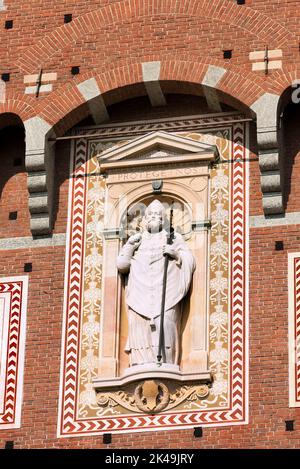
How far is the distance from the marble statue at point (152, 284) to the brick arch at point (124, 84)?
4.61 feet

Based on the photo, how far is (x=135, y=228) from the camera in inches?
1118

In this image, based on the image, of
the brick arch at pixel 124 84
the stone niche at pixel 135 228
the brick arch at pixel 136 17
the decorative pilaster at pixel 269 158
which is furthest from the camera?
the brick arch at pixel 136 17

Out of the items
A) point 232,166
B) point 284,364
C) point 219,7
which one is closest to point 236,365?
point 284,364

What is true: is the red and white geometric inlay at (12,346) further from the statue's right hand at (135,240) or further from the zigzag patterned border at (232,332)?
the statue's right hand at (135,240)

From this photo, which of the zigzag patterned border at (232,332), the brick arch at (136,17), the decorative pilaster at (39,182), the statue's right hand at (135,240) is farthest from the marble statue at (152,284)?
the brick arch at (136,17)

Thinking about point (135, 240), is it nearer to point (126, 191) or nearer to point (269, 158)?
point (126, 191)

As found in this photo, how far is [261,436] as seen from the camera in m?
26.7

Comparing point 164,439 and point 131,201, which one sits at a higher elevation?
point 131,201

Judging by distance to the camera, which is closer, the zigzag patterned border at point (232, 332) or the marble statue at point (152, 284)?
the zigzag patterned border at point (232, 332)

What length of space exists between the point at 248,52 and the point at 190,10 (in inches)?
36.6

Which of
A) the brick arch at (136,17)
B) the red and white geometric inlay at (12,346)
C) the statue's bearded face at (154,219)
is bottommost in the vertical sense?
the red and white geometric inlay at (12,346)

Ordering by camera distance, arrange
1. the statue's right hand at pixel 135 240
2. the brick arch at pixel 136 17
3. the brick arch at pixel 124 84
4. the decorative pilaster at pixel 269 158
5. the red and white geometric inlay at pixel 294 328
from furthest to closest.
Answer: the brick arch at pixel 136 17, the brick arch at pixel 124 84, the statue's right hand at pixel 135 240, the decorative pilaster at pixel 269 158, the red and white geometric inlay at pixel 294 328

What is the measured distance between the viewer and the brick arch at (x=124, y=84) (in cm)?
2836
